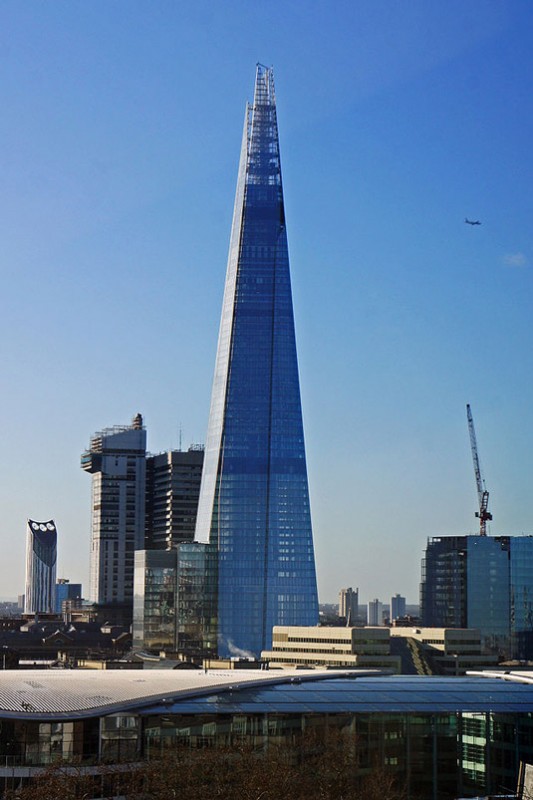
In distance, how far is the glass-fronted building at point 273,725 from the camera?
288 feet

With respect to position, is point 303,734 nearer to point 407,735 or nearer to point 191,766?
point 407,735

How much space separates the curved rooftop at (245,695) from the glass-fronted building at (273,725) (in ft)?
0.30

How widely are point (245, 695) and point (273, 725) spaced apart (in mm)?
3878

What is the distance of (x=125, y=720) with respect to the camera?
3529 inches

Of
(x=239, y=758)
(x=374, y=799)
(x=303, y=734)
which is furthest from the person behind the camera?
(x=303, y=734)

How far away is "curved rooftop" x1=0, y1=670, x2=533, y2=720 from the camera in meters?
90.2

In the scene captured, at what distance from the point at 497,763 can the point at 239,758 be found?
19.7m

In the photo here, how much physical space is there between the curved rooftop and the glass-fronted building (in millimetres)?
91

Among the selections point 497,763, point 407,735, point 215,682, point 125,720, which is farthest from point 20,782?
point 497,763

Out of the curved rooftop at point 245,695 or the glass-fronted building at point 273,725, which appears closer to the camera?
the glass-fronted building at point 273,725

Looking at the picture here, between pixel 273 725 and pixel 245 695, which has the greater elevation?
pixel 245 695

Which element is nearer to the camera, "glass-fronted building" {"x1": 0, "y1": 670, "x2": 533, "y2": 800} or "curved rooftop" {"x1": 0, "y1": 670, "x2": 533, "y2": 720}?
"glass-fronted building" {"x1": 0, "y1": 670, "x2": 533, "y2": 800}

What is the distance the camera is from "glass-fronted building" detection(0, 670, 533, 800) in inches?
3452

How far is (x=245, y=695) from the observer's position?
9531cm
